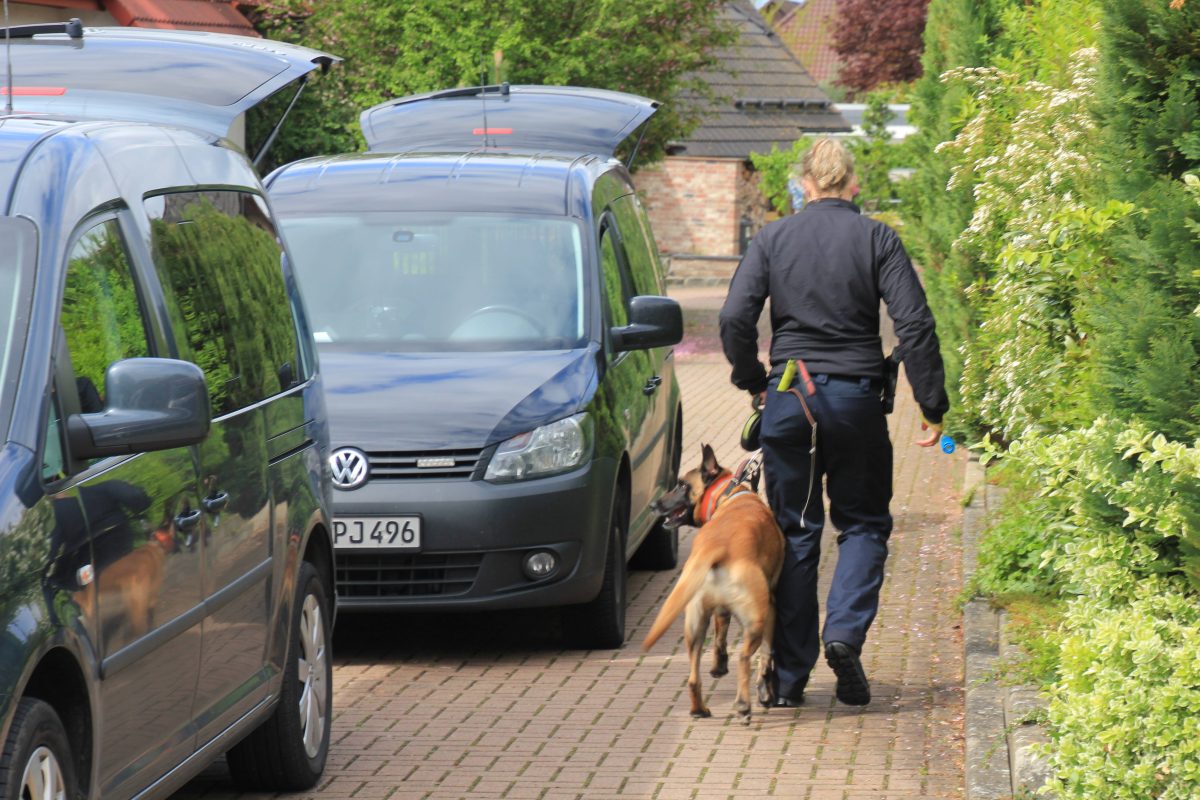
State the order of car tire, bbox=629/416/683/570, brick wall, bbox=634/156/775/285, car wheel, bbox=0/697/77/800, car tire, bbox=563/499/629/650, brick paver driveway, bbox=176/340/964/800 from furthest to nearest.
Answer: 1. brick wall, bbox=634/156/775/285
2. car tire, bbox=629/416/683/570
3. car tire, bbox=563/499/629/650
4. brick paver driveway, bbox=176/340/964/800
5. car wheel, bbox=0/697/77/800

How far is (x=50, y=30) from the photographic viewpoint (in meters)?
9.11

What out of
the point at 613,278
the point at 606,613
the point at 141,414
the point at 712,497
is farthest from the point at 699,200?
the point at 141,414

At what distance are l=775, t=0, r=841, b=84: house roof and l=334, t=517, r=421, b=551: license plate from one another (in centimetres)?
7475

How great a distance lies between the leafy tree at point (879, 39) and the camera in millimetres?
52531

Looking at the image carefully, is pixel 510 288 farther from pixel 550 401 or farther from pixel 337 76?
pixel 337 76

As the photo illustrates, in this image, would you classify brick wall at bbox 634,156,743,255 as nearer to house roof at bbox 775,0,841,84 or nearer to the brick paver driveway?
house roof at bbox 775,0,841,84

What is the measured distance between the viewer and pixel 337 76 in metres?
25.3

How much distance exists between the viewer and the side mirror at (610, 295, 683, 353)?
348 inches

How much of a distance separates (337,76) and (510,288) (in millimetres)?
17033

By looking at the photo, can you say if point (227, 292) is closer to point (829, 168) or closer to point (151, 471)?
point (151, 471)

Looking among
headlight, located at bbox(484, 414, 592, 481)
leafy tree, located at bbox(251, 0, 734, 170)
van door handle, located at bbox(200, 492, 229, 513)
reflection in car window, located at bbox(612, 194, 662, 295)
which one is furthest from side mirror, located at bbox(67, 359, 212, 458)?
leafy tree, located at bbox(251, 0, 734, 170)

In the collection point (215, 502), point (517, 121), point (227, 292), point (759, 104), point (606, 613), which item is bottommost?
point (759, 104)

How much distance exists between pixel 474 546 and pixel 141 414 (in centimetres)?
375

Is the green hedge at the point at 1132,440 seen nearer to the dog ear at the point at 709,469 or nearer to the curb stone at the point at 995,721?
the curb stone at the point at 995,721
